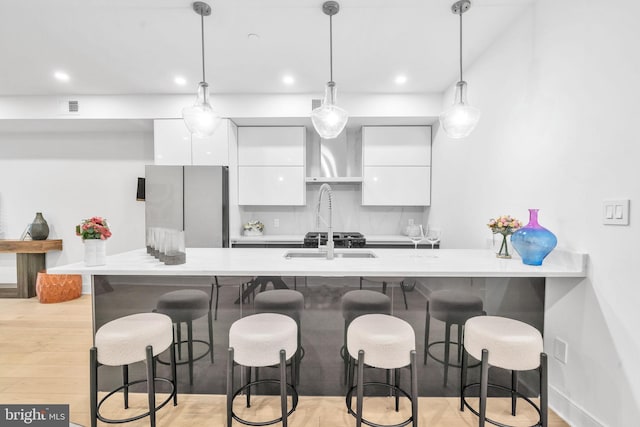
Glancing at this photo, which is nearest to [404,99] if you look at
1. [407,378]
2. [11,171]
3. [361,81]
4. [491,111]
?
[361,81]

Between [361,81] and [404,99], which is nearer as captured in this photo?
[361,81]

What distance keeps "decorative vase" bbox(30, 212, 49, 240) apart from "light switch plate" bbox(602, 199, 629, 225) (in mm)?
5913

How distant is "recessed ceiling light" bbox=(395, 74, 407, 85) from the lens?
9.84 ft

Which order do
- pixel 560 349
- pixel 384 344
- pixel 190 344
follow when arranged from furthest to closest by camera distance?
1. pixel 190 344
2. pixel 560 349
3. pixel 384 344

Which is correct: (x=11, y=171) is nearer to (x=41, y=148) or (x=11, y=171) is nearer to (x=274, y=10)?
(x=41, y=148)

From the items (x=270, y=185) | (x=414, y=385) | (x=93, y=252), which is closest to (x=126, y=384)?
(x=93, y=252)

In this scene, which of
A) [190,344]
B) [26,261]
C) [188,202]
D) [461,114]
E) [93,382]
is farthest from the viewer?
[26,261]

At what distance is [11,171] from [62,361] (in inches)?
137

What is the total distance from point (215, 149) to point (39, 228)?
2849mm

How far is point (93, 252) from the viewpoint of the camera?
1.64m

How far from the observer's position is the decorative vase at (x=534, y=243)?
5.41ft

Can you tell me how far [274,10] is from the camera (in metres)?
2.05

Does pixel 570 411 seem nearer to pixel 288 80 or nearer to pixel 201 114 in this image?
pixel 201 114

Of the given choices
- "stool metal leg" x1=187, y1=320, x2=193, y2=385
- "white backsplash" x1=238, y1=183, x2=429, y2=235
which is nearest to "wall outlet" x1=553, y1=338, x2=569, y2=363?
"stool metal leg" x1=187, y1=320, x2=193, y2=385
